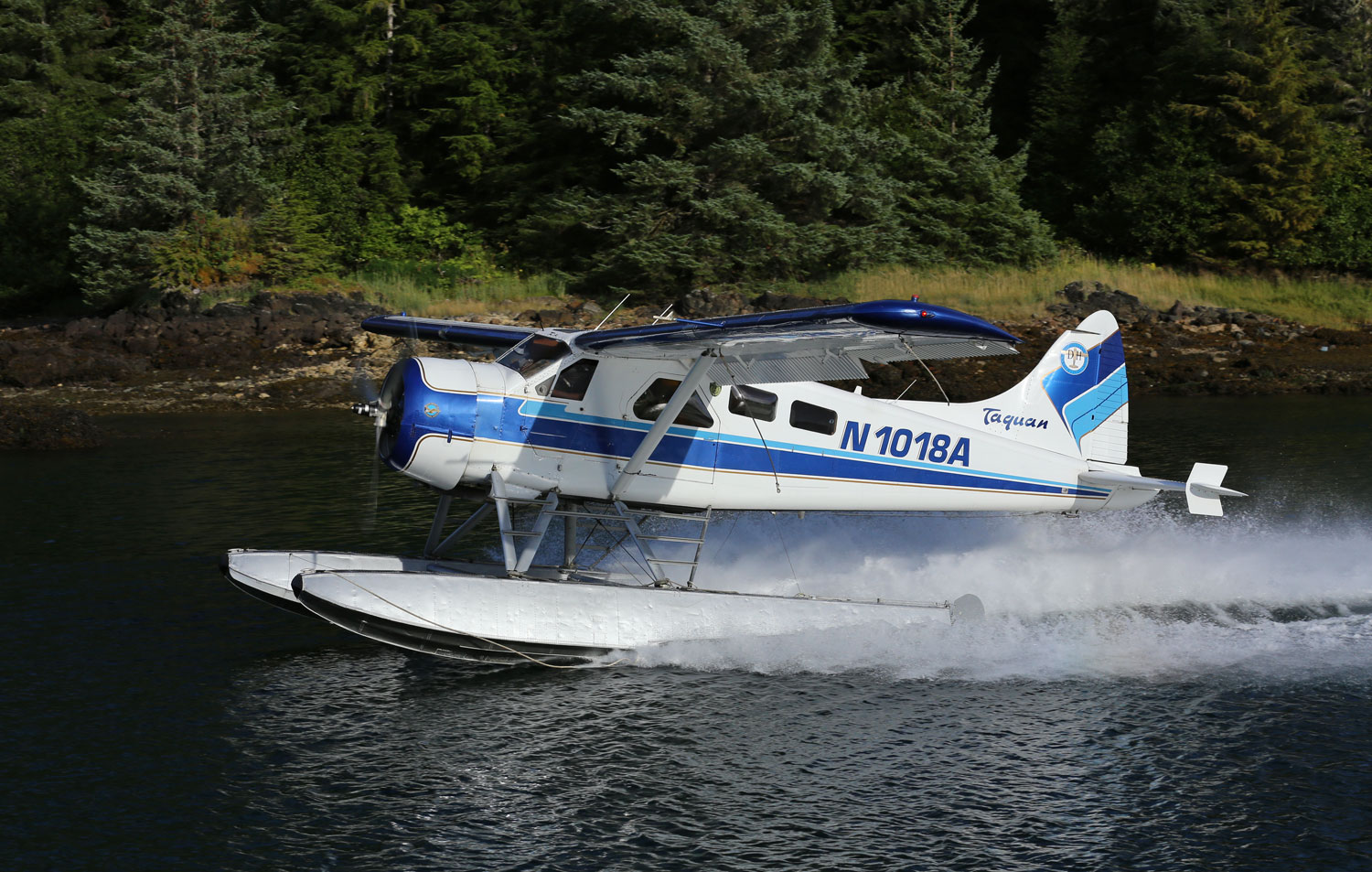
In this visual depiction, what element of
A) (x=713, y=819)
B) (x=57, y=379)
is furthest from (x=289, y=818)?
(x=57, y=379)

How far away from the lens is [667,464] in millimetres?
10938

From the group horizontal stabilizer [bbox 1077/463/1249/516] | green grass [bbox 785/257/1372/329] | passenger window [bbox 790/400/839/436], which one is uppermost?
green grass [bbox 785/257/1372/329]

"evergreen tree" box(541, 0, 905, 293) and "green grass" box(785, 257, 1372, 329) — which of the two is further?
"evergreen tree" box(541, 0, 905, 293)

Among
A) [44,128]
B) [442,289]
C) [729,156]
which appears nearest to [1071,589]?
[729,156]

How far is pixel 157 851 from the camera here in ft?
23.7

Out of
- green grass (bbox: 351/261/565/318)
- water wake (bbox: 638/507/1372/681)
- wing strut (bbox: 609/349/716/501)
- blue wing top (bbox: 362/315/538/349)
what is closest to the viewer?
wing strut (bbox: 609/349/716/501)

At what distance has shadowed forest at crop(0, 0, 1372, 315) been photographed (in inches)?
1431

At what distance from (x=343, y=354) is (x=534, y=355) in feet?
65.5

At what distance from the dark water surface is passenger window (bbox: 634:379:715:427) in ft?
6.70

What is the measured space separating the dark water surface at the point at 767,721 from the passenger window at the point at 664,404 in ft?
6.70

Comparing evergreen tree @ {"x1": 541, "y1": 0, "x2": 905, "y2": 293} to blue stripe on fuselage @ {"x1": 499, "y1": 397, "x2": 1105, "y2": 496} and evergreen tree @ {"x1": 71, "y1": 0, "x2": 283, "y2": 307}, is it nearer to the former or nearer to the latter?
evergreen tree @ {"x1": 71, "y1": 0, "x2": 283, "y2": 307}

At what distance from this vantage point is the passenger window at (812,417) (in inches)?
447

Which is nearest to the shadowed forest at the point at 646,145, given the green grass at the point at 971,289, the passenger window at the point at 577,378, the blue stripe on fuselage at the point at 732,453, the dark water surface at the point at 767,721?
the green grass at the point at 971,289

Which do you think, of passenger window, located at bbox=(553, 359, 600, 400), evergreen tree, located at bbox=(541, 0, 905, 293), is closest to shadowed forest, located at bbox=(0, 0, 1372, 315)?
evergreen tree, located at bbox=(541, 0, 905, 293)
